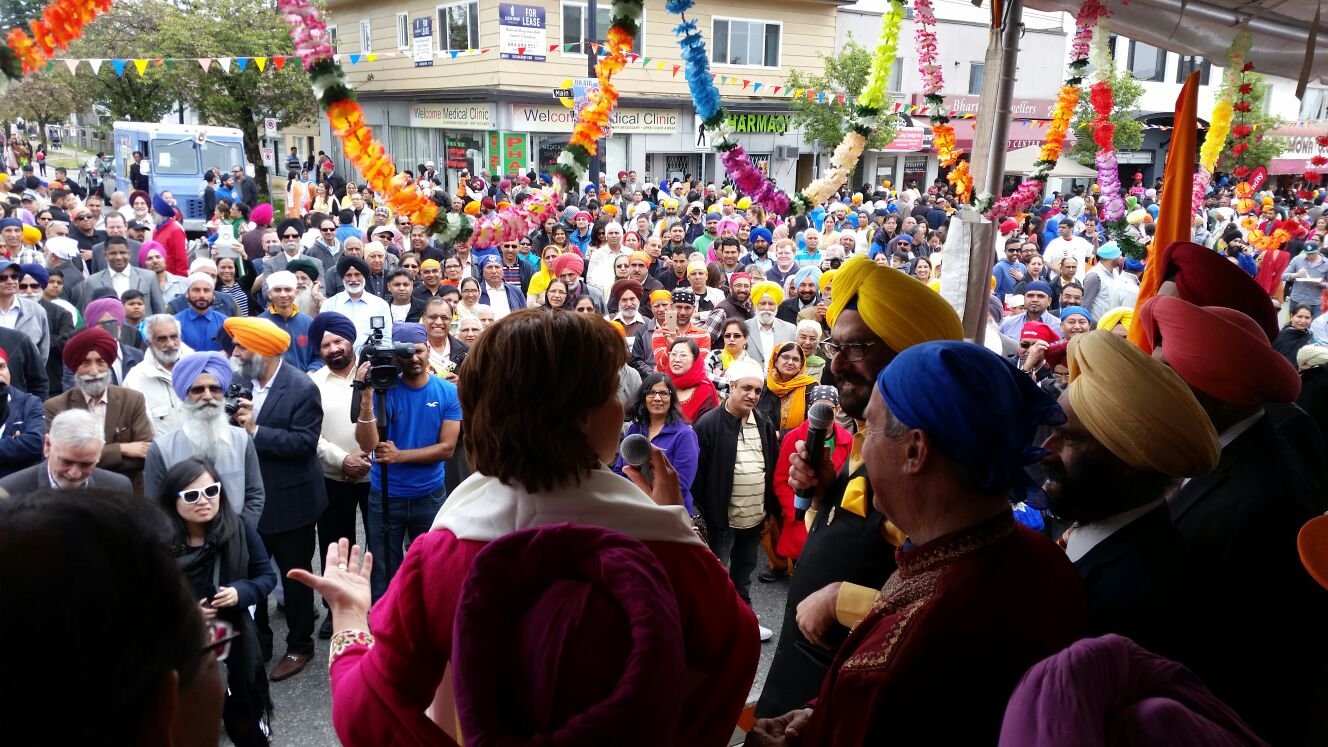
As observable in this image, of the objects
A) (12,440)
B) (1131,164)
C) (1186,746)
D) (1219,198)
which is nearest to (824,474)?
(1186,746)

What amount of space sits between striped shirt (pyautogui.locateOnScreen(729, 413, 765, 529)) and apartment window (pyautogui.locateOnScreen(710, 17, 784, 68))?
1846cm

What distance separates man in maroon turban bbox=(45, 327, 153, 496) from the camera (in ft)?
14.1

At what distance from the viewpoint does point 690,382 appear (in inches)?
220

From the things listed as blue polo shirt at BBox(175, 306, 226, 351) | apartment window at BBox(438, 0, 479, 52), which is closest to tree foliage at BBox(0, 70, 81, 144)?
apartment window at BBox(438, 0, 479, 52)

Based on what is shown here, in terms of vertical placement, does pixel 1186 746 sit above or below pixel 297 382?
above

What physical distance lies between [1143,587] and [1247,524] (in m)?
0.69

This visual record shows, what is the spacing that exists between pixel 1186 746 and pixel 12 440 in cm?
496

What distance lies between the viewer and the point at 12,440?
4.29m

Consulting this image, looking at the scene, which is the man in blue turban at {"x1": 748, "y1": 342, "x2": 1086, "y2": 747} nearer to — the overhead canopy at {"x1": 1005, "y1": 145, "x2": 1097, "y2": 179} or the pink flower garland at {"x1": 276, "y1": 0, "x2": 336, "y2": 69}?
the pink flower garland at {"x1": 276, "y1": 0, "x2": 336, "y2": 69}

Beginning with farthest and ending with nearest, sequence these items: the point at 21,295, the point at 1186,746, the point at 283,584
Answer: the point at 21,295
the point at 283,584
the point at 1186,746

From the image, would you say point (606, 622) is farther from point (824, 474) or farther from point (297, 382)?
point (297, 382)

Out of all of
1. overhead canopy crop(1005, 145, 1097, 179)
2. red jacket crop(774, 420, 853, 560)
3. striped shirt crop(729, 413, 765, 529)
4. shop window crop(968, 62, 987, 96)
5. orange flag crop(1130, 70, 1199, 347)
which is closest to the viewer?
orange flag crop(1130, 70, 1199, 347)

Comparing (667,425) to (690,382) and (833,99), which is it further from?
A: (833,99)

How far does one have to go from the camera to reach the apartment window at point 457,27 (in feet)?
65.9
